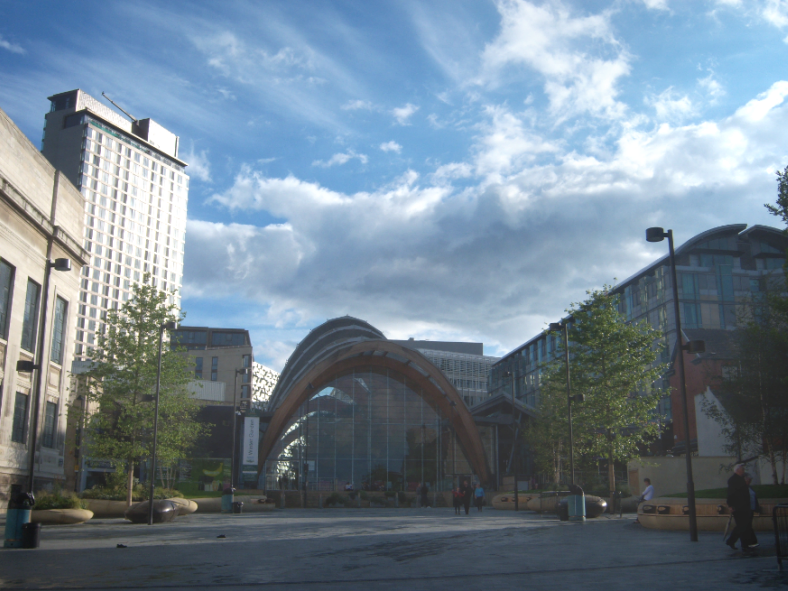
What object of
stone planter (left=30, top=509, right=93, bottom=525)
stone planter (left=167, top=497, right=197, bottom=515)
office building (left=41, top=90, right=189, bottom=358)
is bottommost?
stone planter (left=167, top=497, right=197, bottom=515)

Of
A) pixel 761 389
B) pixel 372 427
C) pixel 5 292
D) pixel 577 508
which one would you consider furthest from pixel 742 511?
pixel 372 427

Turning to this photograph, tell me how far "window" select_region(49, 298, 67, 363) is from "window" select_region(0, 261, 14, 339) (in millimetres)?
5001

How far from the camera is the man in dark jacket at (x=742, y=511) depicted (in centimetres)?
1271

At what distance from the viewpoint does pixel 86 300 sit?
11669 centimetres

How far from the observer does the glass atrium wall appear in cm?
5562

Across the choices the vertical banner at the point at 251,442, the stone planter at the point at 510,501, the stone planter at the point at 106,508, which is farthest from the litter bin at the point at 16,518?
the vertical banner at the point at 251,442

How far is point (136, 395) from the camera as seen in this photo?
33656 millimetres

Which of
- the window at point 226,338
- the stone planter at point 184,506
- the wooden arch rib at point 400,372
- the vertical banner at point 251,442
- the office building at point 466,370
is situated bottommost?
the stone planter at point 184,506

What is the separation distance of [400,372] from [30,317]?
3318cm

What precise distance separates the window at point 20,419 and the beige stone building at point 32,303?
0.04 metres

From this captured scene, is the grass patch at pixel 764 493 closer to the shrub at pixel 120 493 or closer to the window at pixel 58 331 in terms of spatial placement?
the shrub at pixel 120 493

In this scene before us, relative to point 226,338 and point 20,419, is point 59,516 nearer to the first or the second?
point 20,419

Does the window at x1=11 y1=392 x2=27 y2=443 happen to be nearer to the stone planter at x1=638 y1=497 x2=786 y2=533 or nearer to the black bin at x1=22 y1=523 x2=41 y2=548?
the black bin at x1=22 y1=523 x2=41 y2=548

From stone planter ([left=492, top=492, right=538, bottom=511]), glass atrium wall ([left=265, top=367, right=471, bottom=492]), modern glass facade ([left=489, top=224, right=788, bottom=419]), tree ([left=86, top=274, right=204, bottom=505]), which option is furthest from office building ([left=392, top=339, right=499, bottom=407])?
tree ([left=86, top=274, right=204, bottom=505])
